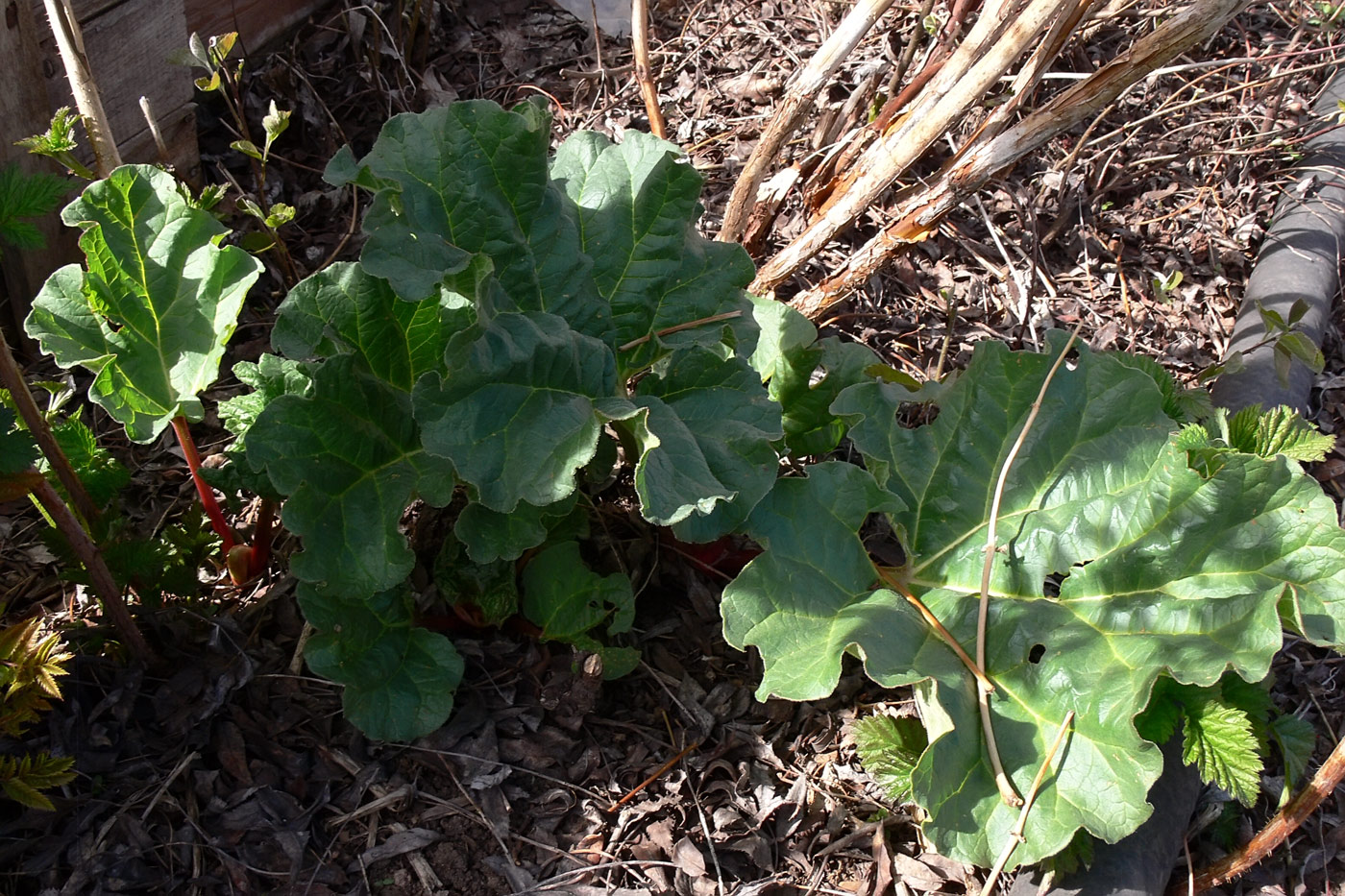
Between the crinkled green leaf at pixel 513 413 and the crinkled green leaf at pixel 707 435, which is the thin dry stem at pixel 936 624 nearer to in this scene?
the crinkled green leaf at pixel 707 435

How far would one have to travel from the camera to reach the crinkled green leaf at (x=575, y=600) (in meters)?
2.12

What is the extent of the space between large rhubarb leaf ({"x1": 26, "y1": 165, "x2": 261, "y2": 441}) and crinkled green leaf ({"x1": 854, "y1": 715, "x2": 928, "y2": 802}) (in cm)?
144

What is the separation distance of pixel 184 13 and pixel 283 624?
163 centimetres

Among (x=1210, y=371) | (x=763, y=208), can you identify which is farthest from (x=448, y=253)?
(x=1210, y=371)

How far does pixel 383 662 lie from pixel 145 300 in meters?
0.87

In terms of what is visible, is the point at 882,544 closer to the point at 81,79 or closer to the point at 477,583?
the point at 477,583

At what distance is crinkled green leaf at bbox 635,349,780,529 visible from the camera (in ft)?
5.74

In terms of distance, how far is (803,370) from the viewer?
232cm

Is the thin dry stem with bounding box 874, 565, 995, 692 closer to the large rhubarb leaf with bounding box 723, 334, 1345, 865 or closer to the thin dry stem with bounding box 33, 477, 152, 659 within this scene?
the large rhubarb leaf with bounding box 723, 334, 1345, 865

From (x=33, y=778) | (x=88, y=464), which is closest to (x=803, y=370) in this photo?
(x=88, y=464)

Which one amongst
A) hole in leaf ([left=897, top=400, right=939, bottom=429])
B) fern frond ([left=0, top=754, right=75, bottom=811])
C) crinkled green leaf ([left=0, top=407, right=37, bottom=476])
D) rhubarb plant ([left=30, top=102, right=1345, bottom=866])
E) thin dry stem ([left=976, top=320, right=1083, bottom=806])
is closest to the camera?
crinkled green leaf ([left=0, top=407, right=37, bottom=476])

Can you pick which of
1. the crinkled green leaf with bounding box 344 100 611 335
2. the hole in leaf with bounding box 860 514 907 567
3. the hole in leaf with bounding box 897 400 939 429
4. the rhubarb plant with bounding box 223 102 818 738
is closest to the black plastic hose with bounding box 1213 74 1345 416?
the hole in leaf with bounding box 897 400 939 429

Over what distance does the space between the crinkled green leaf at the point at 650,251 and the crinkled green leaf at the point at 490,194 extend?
0.08 meters

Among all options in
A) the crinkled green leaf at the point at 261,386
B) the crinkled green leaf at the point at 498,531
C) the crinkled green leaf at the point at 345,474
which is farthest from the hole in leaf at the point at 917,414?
the crinkled green leaf at the point at 261,386
